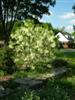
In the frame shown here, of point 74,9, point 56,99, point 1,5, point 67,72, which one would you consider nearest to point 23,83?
point 67,72

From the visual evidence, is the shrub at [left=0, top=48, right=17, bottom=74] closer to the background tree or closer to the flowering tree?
the flowering tree

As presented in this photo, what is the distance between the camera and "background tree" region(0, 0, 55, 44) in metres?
A: 39.3

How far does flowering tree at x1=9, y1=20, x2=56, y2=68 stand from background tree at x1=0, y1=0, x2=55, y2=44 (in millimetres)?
13756

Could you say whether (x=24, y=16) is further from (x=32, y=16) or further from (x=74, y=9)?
(x=74, y=9)

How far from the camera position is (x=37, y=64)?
25.2 meters

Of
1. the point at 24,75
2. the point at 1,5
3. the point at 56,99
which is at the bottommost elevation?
the point at 24,75

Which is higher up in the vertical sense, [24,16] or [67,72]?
[24,16]

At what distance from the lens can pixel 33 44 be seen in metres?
24.3

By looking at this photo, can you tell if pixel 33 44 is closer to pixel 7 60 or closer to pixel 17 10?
pixel 7 60

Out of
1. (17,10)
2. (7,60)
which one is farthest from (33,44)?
(17,10)

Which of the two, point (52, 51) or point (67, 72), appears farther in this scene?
point (52, 51)

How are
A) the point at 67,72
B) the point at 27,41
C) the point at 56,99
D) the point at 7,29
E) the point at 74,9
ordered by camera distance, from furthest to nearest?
1. the point at 7,29
2. the point at 74,9
3. the point at 27,41
4. the point at 67,72
5. the point at 56,99

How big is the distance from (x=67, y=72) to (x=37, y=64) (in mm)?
3891

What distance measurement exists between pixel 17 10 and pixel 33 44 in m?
16.3
